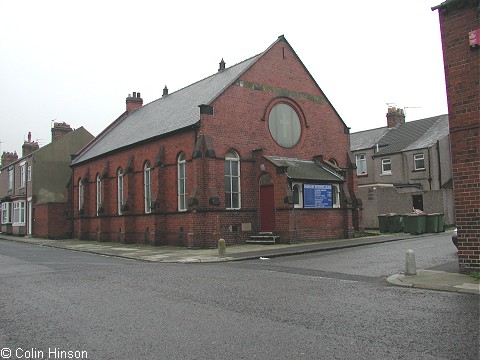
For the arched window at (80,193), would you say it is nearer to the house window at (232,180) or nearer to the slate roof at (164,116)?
the slate roof at (164,116)

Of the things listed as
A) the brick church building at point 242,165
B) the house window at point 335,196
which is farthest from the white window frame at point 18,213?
the house window at point 335,196

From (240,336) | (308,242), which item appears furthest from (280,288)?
(308,242)

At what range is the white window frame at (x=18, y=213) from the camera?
41.3m

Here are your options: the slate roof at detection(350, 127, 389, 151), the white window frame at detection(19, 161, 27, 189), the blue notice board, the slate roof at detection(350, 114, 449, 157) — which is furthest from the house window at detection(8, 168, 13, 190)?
the blue notice board

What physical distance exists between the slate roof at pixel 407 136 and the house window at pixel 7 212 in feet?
119

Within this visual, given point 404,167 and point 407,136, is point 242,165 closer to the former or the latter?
point 404,167

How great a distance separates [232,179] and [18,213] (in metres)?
29.2

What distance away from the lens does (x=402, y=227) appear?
26.7 meters

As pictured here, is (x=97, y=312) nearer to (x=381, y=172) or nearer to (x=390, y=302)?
(x=390, y=302)

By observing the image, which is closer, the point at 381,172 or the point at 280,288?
the point at 280,288

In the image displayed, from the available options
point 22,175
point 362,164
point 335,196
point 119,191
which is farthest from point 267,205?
point 22,175

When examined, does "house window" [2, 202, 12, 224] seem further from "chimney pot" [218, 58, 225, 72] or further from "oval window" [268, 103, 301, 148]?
"oval window" [268, 103, 301, 148]

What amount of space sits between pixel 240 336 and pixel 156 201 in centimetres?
1859

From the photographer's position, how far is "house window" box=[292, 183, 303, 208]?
72.7 feet
